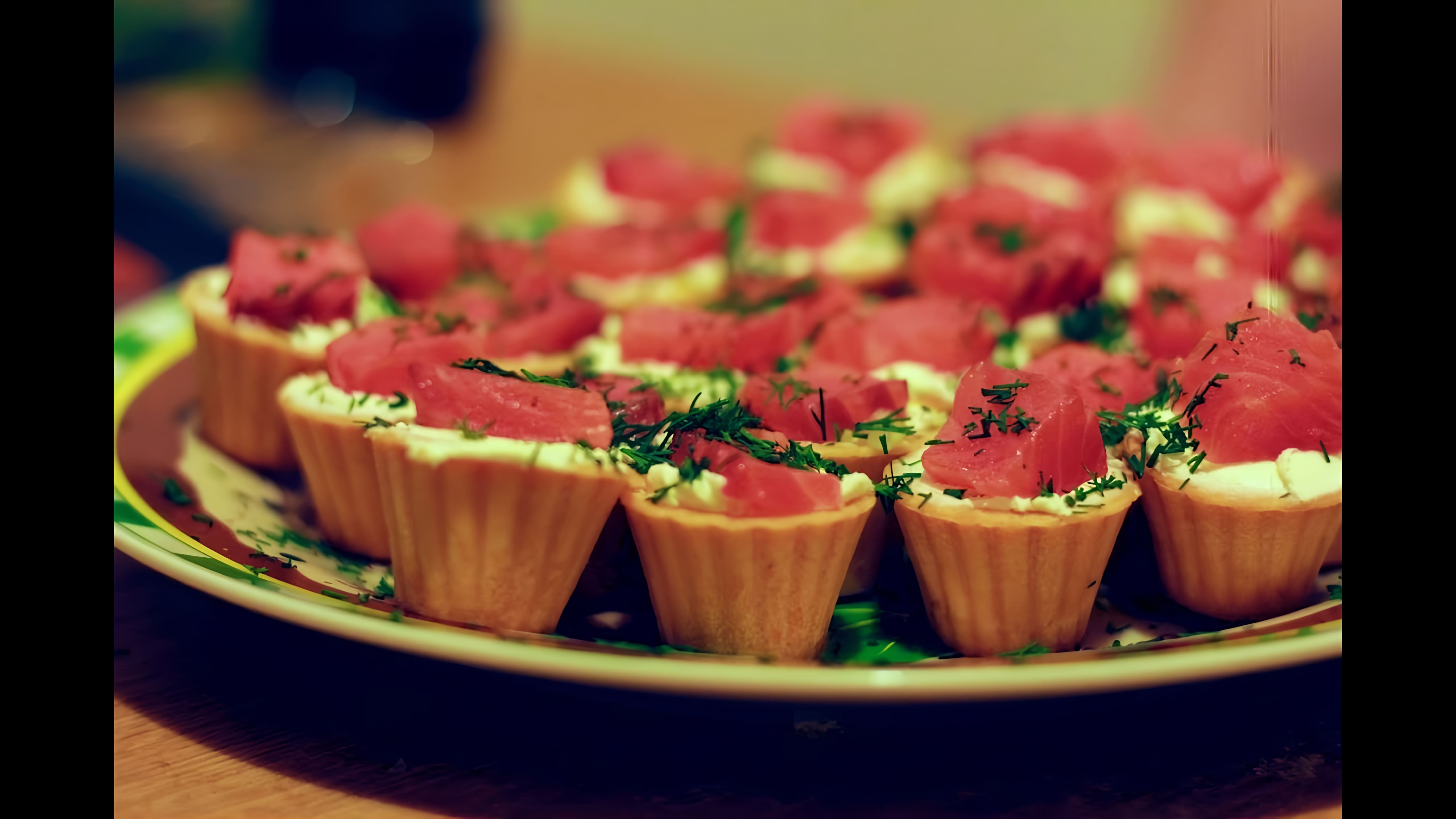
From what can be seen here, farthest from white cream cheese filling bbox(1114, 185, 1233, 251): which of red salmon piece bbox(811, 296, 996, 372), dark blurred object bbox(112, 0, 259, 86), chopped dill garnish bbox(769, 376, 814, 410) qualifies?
dark blurred object bbox(112, 0, 259, 86)

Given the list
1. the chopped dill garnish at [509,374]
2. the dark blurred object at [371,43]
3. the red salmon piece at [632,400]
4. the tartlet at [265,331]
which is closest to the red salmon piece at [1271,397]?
the red salmon piece at [632,400]

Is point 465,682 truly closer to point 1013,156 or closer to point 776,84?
point 1013,156

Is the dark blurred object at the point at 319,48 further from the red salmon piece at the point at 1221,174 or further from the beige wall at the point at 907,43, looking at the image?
the red salmon piece at the point at 1221,174

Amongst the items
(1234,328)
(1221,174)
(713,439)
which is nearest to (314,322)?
(713,439)

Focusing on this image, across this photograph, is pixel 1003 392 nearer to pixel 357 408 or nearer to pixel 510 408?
pixel 510 408

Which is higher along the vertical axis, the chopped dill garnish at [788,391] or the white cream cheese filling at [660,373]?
the white cream cheese filling at [660,373]

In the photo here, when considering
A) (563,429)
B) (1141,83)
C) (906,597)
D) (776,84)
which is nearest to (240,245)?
(563,429)
